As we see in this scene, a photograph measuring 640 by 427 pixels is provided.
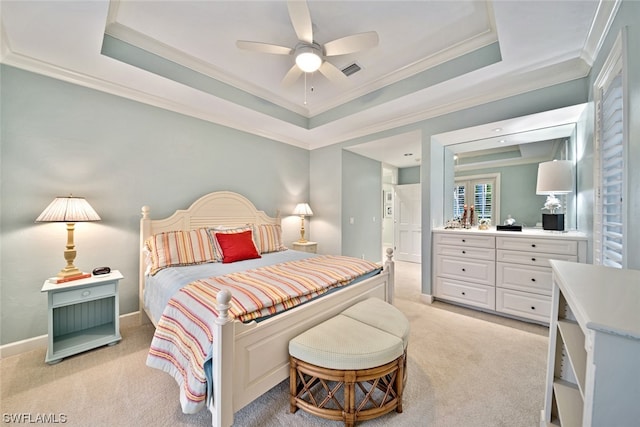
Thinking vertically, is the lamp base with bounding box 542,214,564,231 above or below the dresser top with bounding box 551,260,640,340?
above

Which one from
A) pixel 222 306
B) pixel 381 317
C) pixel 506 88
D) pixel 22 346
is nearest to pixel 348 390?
pixel 381 317

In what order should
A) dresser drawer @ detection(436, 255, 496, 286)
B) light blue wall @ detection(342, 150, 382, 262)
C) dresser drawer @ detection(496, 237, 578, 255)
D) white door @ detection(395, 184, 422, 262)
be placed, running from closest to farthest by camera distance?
dresser drawer @ detection(496, 237, 578, 255), dresser drawer @ detection(436, 255, 496, 286), light blue wall @ detection(342, 150, 382, 262), white door @ detection(395, 184, 422, 262)

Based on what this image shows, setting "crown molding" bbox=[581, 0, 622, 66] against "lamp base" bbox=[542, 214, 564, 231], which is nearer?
"crown molding" bbox=[581, 0, 622, 66]

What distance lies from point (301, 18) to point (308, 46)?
324 millimetres

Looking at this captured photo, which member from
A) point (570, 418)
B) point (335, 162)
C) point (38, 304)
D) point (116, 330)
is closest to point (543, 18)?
point (570, 418)

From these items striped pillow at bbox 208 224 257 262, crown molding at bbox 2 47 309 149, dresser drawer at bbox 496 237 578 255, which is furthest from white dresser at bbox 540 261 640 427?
crown molding at bbox 2 47 309 149

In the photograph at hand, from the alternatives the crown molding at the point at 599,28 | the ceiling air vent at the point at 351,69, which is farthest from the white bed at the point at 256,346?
the crown molding at the point at 599,28

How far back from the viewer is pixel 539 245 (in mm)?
2590

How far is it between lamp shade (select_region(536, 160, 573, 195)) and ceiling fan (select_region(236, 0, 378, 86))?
96.1 inches

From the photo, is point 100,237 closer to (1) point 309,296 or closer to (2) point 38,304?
(2) point 38,304

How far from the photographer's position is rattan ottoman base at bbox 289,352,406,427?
4.52 ft

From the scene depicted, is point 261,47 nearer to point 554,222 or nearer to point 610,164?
point 610,164

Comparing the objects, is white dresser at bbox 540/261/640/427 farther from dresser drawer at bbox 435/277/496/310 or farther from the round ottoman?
dresser drawer at bbox 435/277/496/310

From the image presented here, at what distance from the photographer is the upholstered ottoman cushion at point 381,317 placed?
162cm
